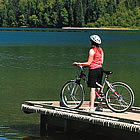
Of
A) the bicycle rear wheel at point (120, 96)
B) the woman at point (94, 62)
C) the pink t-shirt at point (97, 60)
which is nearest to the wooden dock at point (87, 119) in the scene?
the bicycle rear wheel at point (120, 96)

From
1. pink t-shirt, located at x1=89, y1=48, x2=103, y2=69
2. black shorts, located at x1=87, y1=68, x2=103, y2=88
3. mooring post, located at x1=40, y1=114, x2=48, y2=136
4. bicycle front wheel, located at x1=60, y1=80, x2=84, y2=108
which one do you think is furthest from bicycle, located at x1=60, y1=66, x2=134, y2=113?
mooring post, located at x1=40, y1=114, x2=48, y2=136

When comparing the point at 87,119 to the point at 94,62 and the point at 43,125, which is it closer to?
the point at 94,62

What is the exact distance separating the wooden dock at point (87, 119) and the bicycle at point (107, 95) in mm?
234

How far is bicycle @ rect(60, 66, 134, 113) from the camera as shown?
13055 millimetres

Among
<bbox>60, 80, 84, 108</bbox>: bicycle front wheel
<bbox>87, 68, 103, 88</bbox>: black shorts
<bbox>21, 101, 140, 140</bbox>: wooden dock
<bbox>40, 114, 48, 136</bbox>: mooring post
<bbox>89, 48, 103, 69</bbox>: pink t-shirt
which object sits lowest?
<bbox>40, 114, 48, 136</bbox>: mooring post

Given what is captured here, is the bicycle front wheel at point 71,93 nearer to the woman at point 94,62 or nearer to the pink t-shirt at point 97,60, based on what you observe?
the woman at point 94,62

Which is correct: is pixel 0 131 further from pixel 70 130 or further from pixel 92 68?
A: pixel 92 68

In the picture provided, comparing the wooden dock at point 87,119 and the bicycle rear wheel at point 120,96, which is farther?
the bicycle rear wheel at point 120,96

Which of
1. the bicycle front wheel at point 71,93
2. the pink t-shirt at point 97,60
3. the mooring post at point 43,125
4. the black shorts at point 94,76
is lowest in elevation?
the mooring post at point 43,125

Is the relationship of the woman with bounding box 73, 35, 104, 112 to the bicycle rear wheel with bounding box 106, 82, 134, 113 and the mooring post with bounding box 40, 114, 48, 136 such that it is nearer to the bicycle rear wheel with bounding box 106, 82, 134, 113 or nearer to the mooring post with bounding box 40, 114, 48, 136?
the bicycle rear wheel with bounding box 106, 82, 134, 113

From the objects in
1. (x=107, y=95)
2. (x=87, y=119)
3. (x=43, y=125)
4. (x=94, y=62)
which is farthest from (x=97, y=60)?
(x=43, y=125)

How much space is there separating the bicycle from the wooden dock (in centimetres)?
23

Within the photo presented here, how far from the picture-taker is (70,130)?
13.6m

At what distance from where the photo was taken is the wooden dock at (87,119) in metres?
11.9
